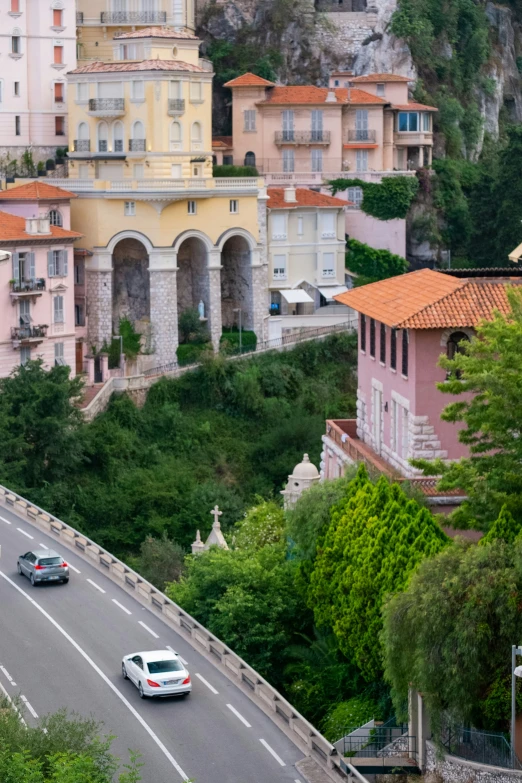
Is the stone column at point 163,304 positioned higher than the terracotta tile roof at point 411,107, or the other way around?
the terracotta tile roof at point 411,107

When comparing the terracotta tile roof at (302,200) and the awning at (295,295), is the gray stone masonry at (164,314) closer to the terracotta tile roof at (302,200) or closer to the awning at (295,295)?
the awning at (295,295)

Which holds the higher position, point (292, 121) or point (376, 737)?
point (292, 121)

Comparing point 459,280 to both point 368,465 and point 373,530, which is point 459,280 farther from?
point 373,530

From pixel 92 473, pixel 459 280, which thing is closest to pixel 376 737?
pixel 459 280

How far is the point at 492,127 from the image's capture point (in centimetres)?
12206

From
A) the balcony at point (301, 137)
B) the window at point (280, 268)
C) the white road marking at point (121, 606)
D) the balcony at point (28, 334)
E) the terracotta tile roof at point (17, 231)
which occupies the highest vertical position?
the balcony at point (301, 137)

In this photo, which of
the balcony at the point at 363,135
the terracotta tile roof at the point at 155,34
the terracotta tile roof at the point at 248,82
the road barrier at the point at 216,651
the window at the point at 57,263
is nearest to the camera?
the road barrier at the point at 216,651

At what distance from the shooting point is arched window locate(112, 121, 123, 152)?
318 ft

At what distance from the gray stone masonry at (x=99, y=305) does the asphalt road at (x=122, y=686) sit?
37.5 m

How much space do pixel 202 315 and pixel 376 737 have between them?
174ft

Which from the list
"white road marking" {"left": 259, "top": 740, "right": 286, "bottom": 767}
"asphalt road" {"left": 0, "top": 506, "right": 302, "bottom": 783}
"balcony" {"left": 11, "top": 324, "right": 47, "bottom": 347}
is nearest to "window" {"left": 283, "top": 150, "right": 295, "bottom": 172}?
"balcony" {"left": 11, "top": 324, "right": 47, "bottom": 347}

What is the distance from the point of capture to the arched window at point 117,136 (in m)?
97.0

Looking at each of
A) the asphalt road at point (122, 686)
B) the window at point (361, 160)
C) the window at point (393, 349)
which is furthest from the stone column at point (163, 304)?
the asphalt road at point (122, 686)

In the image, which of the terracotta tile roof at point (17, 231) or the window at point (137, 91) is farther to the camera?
the window at point (137, 91)
